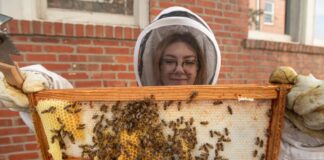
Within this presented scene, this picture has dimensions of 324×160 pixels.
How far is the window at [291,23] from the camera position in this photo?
5.57 metres

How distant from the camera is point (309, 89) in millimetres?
939

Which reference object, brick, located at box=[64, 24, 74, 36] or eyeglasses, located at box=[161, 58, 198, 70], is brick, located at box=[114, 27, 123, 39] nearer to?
brick, located at box=[64, 24, 74, 36]

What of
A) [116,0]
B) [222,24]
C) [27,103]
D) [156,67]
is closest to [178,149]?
[27,103]

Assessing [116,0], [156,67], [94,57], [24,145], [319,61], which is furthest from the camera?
[319,61]

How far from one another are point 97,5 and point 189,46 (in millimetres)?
1765

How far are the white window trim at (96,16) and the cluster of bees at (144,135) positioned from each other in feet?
7.27

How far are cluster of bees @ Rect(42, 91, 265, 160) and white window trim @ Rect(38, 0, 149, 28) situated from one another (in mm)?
2215

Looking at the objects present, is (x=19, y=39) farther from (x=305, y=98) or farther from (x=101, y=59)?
(x=305, y=98)

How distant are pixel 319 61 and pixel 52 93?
599 cm

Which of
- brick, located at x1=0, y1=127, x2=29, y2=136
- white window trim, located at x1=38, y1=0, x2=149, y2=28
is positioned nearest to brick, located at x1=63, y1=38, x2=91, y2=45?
white window trim, located at x1=38, y1=0, x2=149, y2=28

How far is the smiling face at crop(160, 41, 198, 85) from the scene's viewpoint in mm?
1845

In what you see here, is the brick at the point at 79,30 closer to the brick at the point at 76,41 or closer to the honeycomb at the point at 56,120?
the brick at the point at 76,41

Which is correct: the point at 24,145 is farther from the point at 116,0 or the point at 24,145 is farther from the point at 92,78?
the point at 116,0

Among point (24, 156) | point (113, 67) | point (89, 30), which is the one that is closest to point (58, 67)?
point (89, 30)
